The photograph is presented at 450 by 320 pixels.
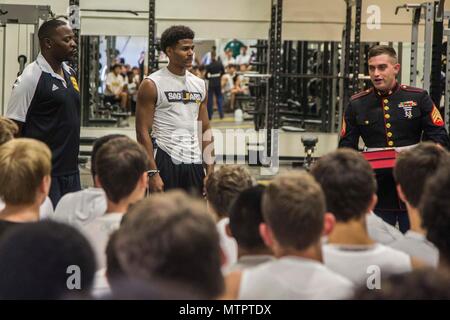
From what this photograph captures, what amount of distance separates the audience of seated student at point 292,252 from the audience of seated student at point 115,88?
10.4m

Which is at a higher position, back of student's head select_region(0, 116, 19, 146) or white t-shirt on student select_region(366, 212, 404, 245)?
back of student's head select_region(0, 116, 19, 146)

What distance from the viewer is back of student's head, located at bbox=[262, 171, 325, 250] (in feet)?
6.89

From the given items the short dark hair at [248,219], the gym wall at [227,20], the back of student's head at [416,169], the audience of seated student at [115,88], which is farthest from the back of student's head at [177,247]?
the audience of seated student at [115,88]

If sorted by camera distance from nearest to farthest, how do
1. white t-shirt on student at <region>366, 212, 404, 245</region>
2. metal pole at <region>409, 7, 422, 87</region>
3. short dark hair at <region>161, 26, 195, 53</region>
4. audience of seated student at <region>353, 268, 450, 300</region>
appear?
1. audience of seated student at <region>353, 268, 450, 300</region>
2. white t-shirt on student at <region>366, 212, 404, 245</region>
3. short dark hair at <region>161, 26, 195, 53</region>
4. metal pole at <region>409, 7, 422, 87</region>

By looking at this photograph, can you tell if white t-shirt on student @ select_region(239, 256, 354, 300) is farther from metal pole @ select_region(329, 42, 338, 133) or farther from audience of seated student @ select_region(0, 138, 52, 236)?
metal pole @ select_region(329, 42, 338, 133)

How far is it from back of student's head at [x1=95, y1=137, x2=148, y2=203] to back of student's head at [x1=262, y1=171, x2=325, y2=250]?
949 millimetres

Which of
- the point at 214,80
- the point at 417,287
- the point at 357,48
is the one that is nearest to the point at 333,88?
the point at 357,48

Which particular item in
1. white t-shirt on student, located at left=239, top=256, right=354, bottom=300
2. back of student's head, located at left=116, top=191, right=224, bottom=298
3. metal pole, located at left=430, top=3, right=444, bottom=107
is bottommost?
white t-shirt on student, located at left=239, top=256, right=354, bottom=300

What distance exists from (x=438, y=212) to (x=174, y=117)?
292cm

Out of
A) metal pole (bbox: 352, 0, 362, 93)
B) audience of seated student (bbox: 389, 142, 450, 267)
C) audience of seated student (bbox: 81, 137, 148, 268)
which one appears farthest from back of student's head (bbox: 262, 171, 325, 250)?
metal pole (bbox: 352, 0, 362, 93)

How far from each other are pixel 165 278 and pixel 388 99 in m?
3.51

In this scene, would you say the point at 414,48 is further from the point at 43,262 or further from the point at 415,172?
the point at 43,262

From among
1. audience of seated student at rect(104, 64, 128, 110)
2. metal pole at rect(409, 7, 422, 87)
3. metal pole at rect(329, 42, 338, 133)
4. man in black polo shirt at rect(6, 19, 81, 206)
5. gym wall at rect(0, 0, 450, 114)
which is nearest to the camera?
Answer: man in black polo shirt at rect(6, 19, 81, 206)

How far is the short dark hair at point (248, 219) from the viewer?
7.96ft
